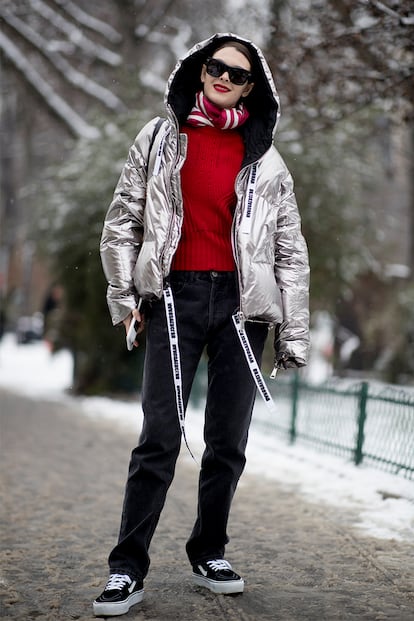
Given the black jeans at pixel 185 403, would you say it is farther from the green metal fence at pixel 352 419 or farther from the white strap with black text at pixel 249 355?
the green metal fence at pixel 352 419

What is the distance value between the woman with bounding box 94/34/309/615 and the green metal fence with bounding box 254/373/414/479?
3149mm

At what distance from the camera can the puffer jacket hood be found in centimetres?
396

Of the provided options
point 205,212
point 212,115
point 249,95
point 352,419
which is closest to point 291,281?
point 205,212

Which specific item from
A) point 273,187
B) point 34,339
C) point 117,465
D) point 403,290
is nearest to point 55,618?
point 273,187

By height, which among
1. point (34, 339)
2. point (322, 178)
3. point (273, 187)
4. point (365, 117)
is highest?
point (365, 117)

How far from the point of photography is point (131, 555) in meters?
3.74

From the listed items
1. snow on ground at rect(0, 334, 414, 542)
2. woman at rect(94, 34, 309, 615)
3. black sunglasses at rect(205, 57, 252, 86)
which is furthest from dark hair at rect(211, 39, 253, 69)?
snow on ground at rect(0, 334, 414, 542)

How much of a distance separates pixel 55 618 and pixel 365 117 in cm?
1140

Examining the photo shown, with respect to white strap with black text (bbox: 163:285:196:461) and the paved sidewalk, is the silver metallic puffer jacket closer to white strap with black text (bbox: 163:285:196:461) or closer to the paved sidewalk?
white strap with black text (bbox: 163:285:196:461)

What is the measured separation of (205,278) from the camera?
3816 mm

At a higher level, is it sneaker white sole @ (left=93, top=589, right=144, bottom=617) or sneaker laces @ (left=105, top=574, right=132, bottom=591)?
sneaker laces @ (left=105, top=574, right=132, bottom=591)

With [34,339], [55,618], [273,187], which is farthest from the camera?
→ [34,339]

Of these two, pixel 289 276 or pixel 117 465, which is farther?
pixel 117 465

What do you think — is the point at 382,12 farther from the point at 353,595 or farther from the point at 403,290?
the point at 403,290
